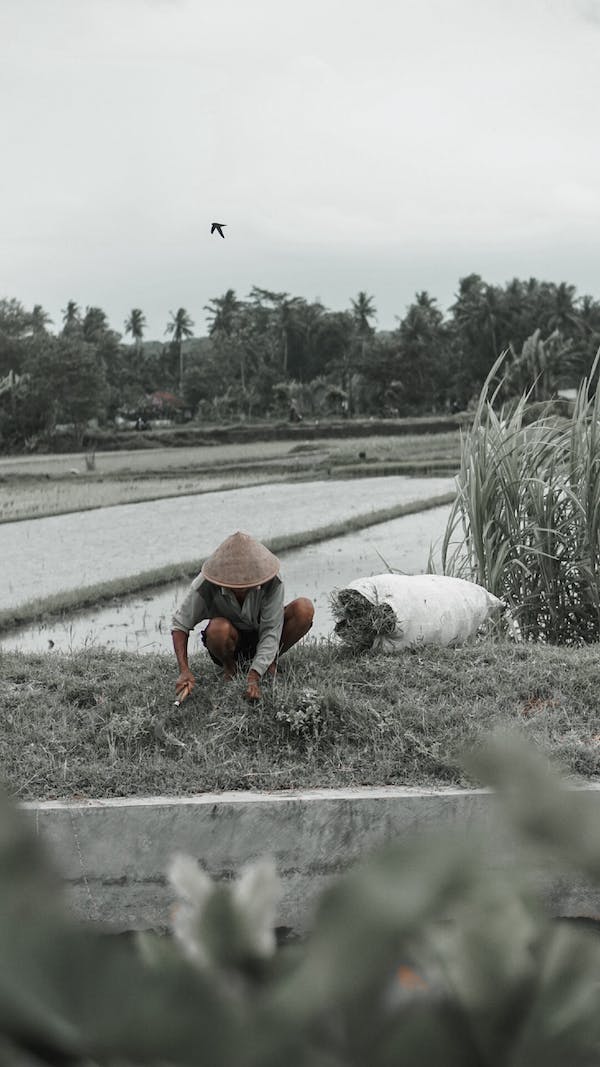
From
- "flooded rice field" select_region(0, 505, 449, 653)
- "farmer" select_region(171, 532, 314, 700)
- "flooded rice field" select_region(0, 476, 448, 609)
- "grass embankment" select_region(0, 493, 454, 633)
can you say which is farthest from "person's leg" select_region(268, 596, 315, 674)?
"flooded rice field" select_region(0, 476, 448, 609)

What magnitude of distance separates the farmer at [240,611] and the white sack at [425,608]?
1.07 ft

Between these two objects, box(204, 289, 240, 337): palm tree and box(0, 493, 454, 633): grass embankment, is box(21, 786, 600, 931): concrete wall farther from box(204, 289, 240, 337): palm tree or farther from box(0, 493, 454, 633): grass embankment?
box(204, 289, 240, 337): palm tree

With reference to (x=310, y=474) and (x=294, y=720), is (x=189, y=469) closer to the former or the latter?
(x=310, y=474)

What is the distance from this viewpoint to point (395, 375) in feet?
192

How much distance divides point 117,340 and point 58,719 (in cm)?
6657

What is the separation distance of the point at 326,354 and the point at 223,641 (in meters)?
65.7

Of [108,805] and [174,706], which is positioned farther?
[174,706]

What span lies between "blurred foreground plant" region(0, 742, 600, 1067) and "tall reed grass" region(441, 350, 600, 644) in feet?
16.9

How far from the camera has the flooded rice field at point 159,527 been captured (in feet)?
33.6

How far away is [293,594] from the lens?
8.34 metres

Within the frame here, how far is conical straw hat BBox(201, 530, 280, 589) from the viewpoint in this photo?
427 centimetres

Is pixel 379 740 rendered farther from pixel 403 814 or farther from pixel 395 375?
pixel 395 375

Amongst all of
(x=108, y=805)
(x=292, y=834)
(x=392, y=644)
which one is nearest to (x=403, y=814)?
(x=292, y=834)

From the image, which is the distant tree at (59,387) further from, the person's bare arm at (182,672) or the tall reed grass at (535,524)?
the person's bare arm at (182,672)
